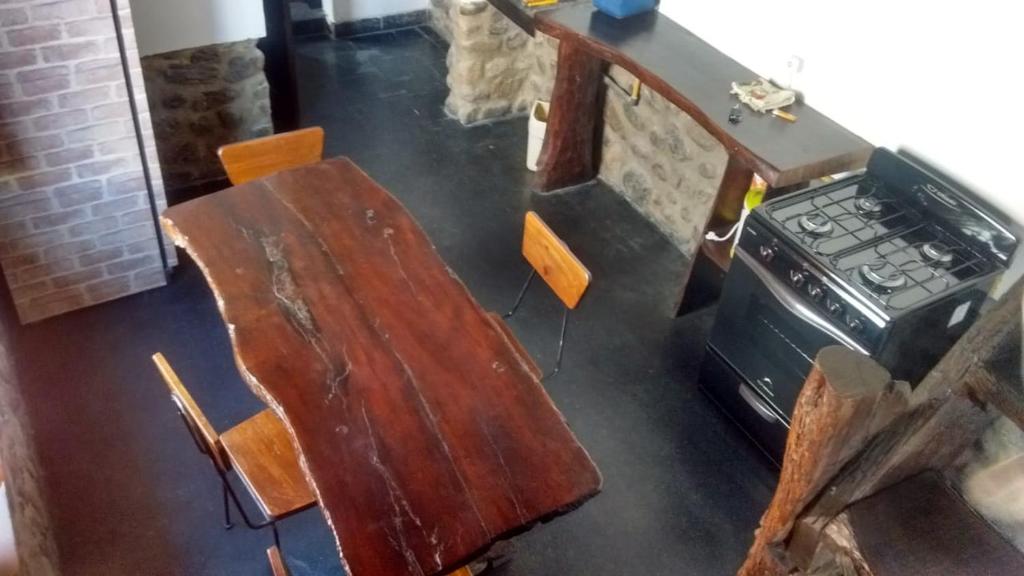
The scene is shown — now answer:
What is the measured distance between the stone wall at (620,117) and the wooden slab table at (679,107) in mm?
157

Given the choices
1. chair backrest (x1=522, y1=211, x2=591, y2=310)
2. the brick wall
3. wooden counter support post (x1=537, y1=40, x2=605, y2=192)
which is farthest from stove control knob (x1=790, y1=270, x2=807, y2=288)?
the brick wall

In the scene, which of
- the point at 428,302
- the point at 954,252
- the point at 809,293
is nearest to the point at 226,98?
the point at 428,302

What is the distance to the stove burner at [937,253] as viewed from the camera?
257 centimetres

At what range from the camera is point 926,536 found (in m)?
1.79

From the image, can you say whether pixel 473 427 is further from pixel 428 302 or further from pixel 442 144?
pixel 442 144

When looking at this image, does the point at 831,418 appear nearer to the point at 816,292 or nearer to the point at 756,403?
the point at 816,292

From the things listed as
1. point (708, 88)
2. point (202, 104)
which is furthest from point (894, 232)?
point (202, 104)

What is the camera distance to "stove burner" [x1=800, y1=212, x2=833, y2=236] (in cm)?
266

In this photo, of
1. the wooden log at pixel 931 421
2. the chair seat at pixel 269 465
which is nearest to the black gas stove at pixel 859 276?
the wooden log at pixel 931 421

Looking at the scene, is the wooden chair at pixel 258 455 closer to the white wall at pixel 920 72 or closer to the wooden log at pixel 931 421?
the wooden log at pixel 931 421

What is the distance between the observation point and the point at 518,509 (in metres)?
1.94

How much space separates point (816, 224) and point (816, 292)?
25 cm

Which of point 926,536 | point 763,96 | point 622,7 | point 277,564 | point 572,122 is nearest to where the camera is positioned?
point 926,536

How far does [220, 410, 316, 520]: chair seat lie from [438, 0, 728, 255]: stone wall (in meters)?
1.79
